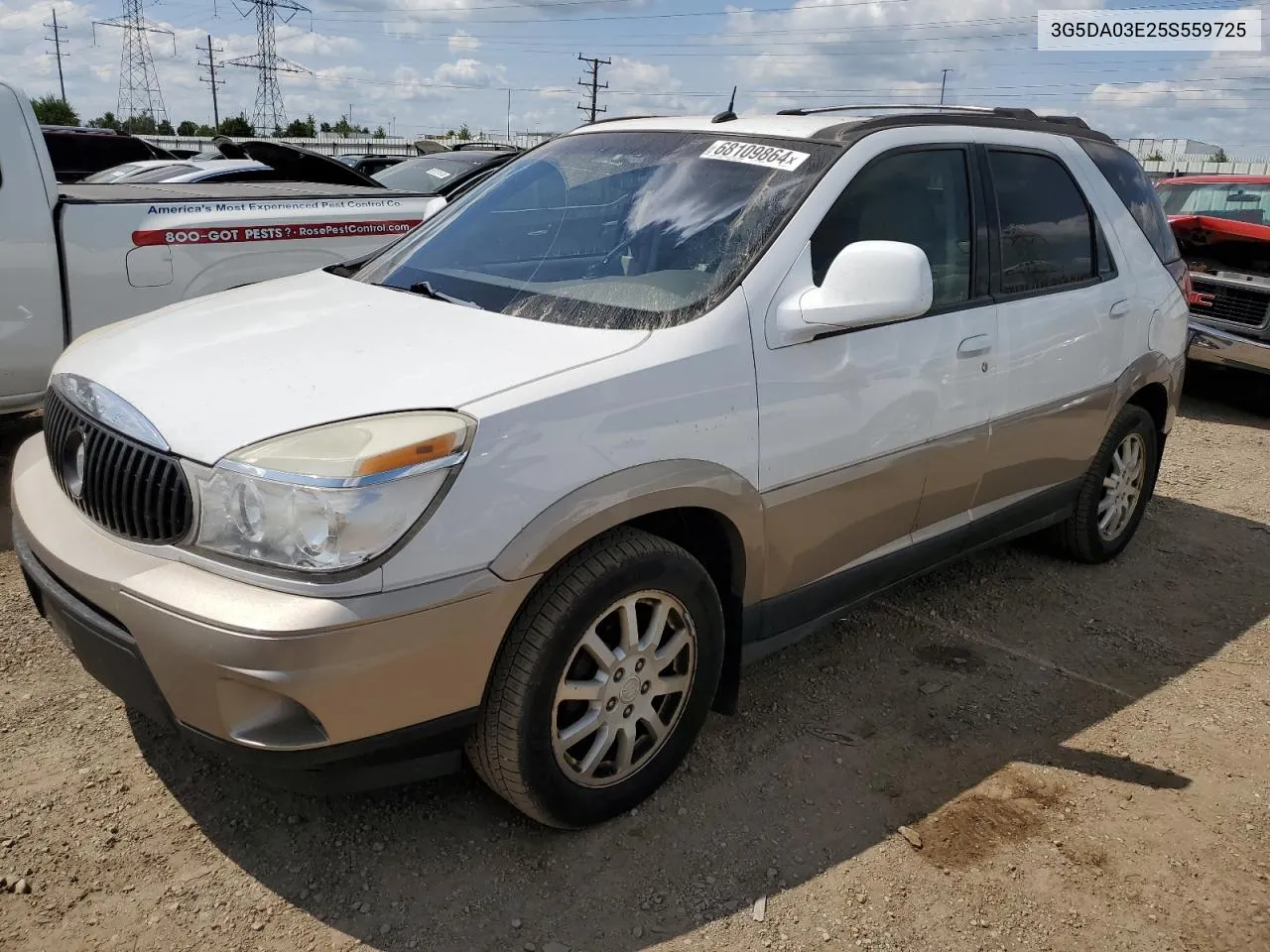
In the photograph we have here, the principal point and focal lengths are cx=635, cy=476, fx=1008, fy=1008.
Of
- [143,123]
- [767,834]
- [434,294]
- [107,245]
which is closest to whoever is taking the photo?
[767,834]

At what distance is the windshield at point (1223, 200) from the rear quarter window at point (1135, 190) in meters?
4.41

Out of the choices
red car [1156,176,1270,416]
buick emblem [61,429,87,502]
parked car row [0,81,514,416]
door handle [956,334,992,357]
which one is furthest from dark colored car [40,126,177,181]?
red car [1156,176,1270,416]

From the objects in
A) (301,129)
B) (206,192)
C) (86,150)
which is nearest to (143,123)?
(301,129)

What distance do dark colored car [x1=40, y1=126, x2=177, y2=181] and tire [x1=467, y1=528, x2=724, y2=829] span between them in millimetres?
10586

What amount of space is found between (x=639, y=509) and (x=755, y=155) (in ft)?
4.24

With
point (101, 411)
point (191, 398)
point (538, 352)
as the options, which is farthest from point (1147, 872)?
point (101, 411)

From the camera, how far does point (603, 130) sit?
368cm

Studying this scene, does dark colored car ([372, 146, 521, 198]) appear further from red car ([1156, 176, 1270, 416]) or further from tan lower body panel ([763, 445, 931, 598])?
tan lower body panel ([763, 445, 931, 598])

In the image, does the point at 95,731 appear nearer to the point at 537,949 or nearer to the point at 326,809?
the point at 326,809

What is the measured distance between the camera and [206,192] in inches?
239

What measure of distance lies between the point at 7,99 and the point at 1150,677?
6005 mm

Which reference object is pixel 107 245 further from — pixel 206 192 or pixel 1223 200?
pixel 1223 200

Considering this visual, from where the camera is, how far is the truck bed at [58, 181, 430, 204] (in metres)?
5.43

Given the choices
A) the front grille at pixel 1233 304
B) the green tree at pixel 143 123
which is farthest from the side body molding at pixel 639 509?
the green tree at pixel 143 123
